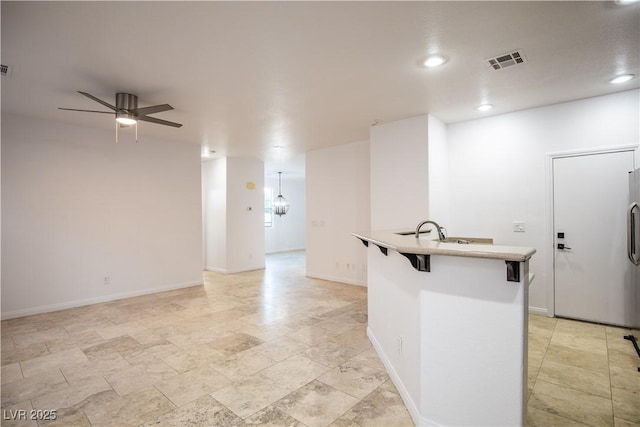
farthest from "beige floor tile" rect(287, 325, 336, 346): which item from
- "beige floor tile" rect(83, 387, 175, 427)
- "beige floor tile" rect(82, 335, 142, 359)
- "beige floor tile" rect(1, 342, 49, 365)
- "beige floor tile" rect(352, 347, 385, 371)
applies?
"beige floor tile" rect(1, 342, 49, 365)

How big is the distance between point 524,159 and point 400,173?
1589mm

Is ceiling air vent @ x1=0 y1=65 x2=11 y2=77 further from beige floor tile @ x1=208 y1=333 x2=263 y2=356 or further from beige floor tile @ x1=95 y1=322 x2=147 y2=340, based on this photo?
beige floor tile @ x1=208 y1=333 x2=263 y2=356

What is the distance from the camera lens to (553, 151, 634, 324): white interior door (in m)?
3.71

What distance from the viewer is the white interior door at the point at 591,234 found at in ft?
12.2

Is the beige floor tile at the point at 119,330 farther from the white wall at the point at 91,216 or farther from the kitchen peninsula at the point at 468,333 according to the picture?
the kitchen peninsula at the point at 468,333

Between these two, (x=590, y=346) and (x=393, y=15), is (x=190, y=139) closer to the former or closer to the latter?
(x=393, y=15)

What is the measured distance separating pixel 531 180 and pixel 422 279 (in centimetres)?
323

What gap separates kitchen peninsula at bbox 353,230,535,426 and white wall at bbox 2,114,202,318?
488 centimetres

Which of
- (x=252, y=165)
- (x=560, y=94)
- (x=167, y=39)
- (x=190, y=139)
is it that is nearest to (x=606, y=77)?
(x=560, y=94)

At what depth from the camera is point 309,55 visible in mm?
2740

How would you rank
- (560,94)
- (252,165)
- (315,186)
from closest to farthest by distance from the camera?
(560,94)
(315,186)
(252,165)

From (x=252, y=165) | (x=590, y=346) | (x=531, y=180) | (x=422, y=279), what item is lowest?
(x=590, y=346)

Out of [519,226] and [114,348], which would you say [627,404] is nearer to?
[519,226]

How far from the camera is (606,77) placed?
3258 mm
